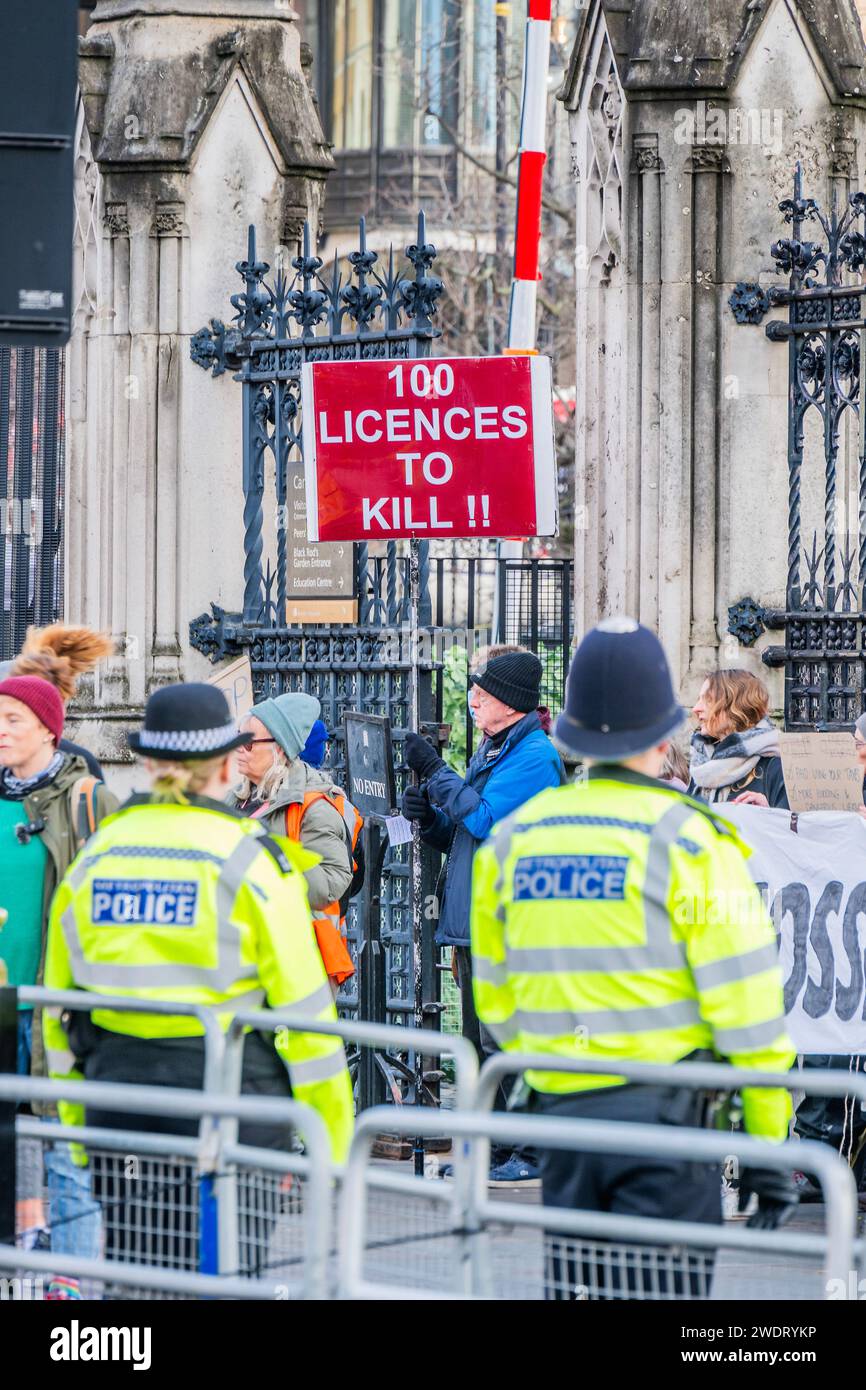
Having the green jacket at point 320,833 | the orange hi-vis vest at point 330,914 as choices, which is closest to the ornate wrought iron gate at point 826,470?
the orange hi-vis vest at point 330,914

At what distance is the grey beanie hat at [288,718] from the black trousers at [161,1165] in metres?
2.84

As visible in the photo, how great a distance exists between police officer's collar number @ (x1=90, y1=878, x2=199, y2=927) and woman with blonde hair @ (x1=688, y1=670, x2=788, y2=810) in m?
3.65

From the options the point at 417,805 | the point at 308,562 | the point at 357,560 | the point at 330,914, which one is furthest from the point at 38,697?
the point at 308,562

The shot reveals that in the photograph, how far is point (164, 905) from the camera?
529 cm

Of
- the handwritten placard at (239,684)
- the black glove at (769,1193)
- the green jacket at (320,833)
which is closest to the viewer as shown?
the black glove at (769,1193)

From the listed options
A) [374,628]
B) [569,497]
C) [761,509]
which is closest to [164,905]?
[374,628]

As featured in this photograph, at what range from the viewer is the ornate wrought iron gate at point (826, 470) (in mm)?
9297

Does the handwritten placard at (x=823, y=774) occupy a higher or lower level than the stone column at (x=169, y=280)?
lower

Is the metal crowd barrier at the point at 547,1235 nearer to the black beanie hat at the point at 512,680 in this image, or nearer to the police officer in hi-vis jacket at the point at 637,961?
the police officer in hi-vis jacket at the point at 637,961

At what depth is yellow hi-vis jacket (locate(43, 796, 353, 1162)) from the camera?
528cm

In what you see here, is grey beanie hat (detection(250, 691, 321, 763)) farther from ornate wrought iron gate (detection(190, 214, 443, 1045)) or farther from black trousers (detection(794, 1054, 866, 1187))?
black trousers (detection(794, 1054, 866, 1187))

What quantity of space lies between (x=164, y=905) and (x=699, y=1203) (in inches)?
52.8

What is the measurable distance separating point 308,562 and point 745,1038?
561 cm

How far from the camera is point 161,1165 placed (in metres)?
5.00
